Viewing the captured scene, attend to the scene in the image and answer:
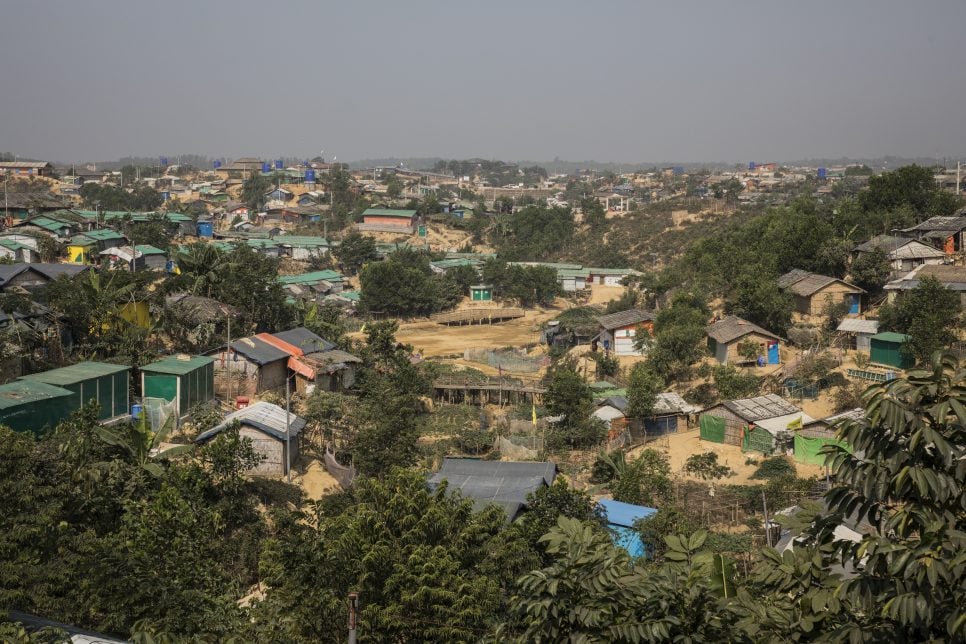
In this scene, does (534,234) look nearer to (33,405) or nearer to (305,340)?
(305,340)

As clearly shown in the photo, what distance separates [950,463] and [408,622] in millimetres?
A: 5686

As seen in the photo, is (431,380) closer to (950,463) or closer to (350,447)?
(350,447)

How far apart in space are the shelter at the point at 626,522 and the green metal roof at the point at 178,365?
8.78 metres

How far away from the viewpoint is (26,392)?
14.9 meters

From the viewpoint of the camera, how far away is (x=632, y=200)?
74625 mm

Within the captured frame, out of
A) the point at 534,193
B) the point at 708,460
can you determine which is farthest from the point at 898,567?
the point at 534,193

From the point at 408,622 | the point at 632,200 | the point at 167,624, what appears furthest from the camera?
the point at 632,200

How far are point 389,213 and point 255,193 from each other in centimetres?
1225

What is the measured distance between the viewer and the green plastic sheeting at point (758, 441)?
17.5 metres

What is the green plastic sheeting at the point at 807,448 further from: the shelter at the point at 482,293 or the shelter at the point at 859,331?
the shelter at the point at 482,293

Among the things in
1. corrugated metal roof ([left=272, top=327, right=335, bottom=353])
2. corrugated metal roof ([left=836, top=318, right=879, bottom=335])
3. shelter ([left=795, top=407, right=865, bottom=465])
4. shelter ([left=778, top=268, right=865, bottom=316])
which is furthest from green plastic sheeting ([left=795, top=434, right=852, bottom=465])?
corrugated metal roof ([left=272, top=327, right=335, bottom=353])

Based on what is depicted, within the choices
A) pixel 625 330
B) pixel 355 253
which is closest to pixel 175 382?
pixel 625 330

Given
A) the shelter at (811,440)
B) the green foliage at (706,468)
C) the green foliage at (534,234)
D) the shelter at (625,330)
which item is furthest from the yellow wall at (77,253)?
the shelter at (811,440)

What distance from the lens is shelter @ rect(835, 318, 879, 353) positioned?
74.2 ft
